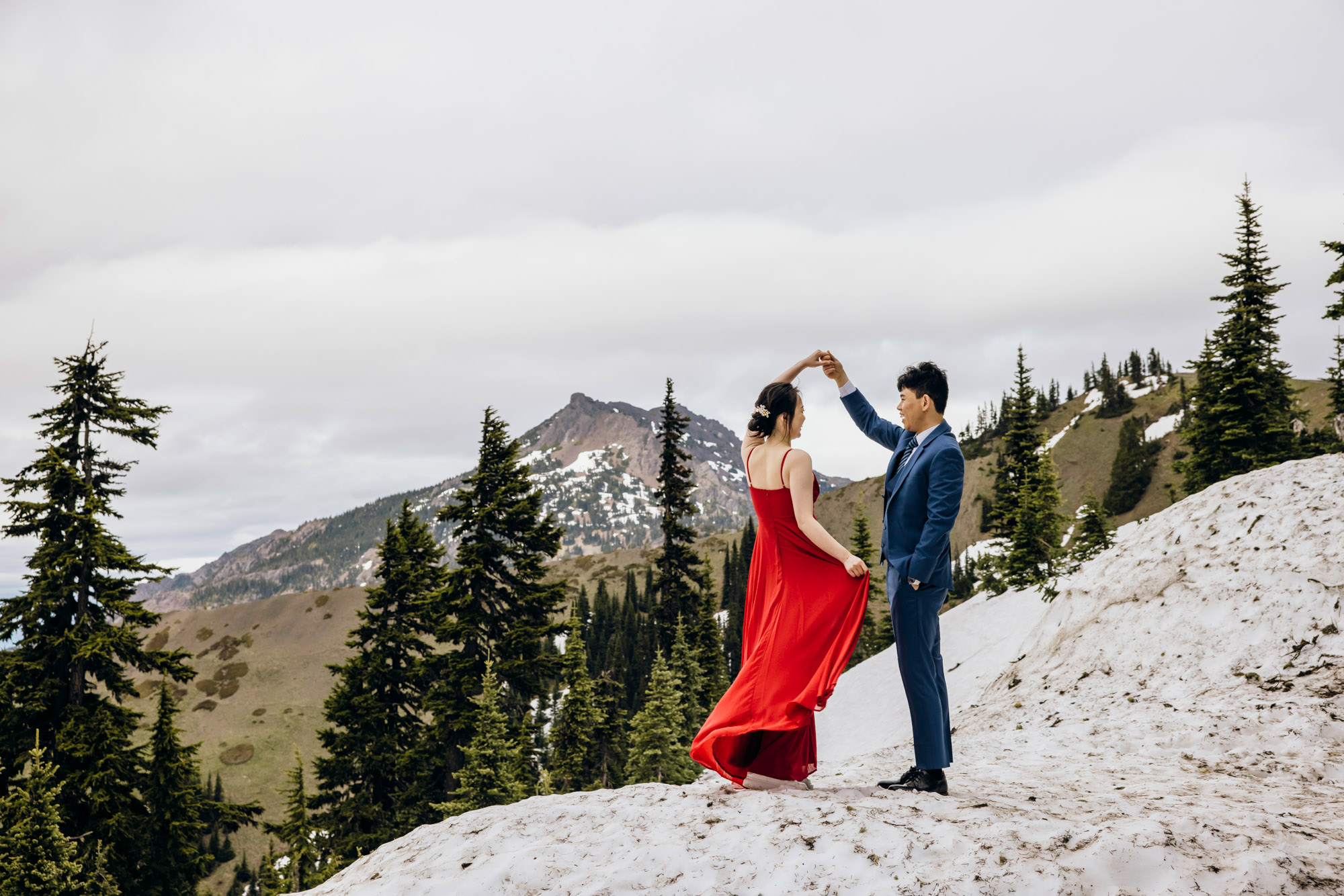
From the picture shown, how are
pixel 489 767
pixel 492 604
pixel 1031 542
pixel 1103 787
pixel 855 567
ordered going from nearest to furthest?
pixel 855 567 → pixel 1103 787 → pixel 489 767 → pixel 492 604 → pixel 1031 542

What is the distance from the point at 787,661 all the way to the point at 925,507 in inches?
64.4

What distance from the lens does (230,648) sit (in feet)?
407

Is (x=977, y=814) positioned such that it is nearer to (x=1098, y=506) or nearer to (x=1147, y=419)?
(x=1098, y=506)

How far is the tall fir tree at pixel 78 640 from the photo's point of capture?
60.5ft

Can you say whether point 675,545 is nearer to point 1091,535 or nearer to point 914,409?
point 1091,535

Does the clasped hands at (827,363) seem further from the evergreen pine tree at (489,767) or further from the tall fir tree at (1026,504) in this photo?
the evergreen pine tree at (489,767)

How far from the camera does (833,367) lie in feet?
21.9

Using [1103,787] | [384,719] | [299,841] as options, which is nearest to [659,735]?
[384,719]

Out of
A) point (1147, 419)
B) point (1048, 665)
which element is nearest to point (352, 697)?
point (1048, 665)

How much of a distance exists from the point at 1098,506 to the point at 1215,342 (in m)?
17.9

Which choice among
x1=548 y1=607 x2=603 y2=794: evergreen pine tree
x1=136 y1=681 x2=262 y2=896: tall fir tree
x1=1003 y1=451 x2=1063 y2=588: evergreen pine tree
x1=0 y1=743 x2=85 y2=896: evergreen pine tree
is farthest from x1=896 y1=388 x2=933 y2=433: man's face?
x1=548 y1=607 x2=603 y2=794: evergreen pine tree

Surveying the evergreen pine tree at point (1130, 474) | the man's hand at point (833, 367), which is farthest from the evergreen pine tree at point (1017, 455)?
→ the evergreen pine tree at point (1130, 474)

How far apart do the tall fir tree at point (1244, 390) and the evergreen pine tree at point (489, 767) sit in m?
30.9

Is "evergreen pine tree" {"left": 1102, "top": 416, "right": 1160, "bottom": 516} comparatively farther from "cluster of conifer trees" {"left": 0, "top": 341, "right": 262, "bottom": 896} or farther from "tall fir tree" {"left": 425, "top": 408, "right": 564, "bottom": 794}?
"cluster of conifer trees" {"left": 0, "top": 341, "right": 262, "bottom": 896}
